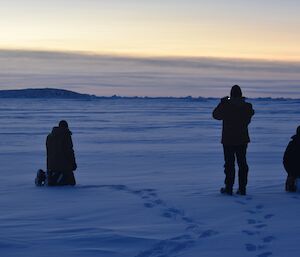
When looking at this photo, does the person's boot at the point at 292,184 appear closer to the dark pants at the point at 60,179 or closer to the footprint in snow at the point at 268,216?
the footprint in snow at the point at 268,216

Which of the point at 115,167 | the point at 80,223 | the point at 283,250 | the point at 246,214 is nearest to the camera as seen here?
the point at 283,250

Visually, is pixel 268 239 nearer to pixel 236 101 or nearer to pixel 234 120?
pixel 234 120

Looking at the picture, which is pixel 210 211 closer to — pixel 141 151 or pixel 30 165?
pixel 30 165

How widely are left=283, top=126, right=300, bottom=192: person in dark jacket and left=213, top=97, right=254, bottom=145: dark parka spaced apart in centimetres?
94

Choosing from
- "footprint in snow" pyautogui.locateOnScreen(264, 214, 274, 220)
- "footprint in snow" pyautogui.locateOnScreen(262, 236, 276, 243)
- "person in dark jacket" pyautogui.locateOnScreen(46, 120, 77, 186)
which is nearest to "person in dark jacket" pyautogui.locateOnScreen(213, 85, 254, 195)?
"footprint in snow" pyautogui.locateOnScreen(264, 214, 274, 220)

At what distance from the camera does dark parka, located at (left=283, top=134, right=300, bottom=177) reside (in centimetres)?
825

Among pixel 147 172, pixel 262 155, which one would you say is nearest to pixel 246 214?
pixel 147 172

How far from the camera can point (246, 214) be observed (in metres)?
6.47

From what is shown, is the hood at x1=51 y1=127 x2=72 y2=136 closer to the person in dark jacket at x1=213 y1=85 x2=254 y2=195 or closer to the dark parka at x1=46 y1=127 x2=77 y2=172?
the dark parka at x1=46 y1=127 x2=77 y2=172

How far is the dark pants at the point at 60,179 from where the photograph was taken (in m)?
9.25

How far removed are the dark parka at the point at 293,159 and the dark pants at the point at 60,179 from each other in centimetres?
327

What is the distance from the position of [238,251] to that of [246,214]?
1.61 m

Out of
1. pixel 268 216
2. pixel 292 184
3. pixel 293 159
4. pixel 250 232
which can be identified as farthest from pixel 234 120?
pixel 250 232

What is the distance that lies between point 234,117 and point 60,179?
3058 mm
